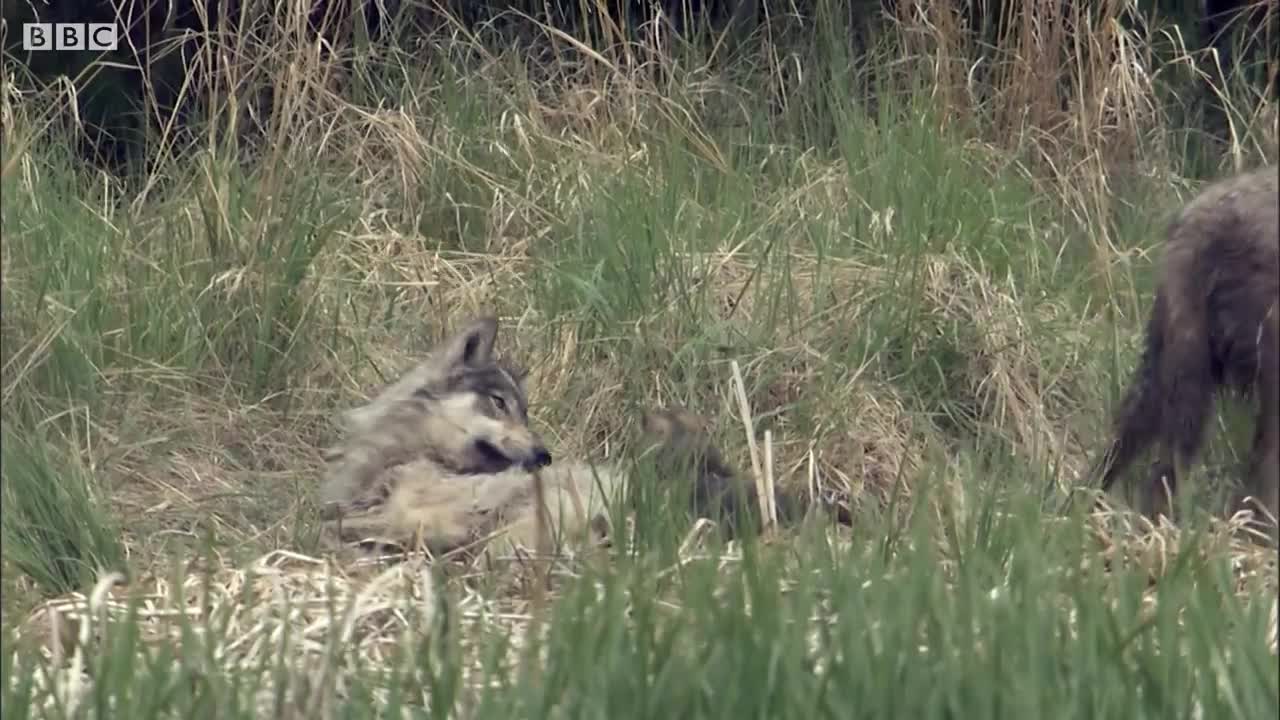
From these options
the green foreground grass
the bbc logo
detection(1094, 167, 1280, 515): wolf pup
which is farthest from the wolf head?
the bbc logo

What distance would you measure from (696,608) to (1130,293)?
315cm

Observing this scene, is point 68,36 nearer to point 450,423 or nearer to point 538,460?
point 450,423

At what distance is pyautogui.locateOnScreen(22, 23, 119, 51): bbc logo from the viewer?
7.39m

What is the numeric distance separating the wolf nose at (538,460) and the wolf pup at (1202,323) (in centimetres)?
126

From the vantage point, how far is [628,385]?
17.6 feet

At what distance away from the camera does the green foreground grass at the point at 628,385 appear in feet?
9.14

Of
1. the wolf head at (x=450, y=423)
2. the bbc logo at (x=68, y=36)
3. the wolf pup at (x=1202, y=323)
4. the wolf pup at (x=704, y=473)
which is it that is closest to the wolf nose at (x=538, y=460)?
the wolf head at (x=450, y=423)

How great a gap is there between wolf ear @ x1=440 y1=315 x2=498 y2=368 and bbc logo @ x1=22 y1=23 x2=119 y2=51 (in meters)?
2.82

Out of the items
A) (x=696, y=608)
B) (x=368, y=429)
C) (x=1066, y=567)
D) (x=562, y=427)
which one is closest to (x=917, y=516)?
(x=1066, y=567)

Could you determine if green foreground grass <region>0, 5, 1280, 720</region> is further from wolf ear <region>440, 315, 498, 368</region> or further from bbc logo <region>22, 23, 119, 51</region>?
bbc logo <region>22, 23, 119, 51</region>

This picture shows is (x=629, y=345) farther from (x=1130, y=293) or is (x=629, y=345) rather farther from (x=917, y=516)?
(x=917, y=516)

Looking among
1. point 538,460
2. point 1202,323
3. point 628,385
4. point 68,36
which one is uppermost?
point 68,36

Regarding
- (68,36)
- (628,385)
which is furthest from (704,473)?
(68,36)

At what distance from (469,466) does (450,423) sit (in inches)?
5.0
